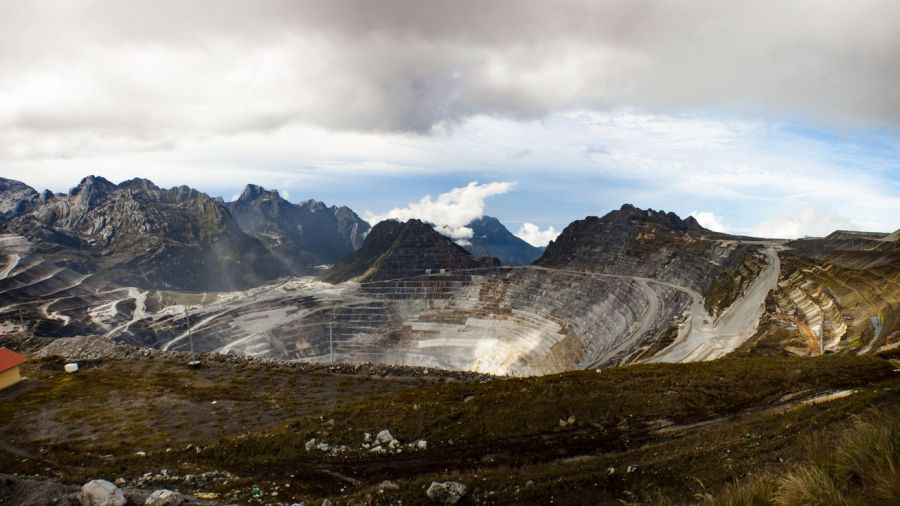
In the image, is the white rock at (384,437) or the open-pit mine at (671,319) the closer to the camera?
the white rock at (384,437)

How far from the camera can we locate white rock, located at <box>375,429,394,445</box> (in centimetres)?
3305

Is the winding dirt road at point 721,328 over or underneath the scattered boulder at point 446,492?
underneath

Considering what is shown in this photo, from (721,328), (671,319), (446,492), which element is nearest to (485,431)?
(446,492)

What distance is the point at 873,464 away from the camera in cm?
1062

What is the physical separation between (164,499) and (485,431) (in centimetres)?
1999

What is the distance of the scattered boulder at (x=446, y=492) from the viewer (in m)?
23.1

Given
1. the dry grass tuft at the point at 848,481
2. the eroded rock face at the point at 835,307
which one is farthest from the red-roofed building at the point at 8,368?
the eroded rock face at the point at 835,307

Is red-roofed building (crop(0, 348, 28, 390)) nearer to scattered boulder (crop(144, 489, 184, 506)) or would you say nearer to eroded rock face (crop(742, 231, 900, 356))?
scattered boulder (crop(144, 489, 184, 506))

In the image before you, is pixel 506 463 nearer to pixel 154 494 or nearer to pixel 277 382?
pixel 154 494

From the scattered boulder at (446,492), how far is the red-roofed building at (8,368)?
60.9 metres

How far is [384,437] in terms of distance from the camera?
33344mm

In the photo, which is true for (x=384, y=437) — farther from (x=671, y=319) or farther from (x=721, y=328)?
(x=671, y=319)

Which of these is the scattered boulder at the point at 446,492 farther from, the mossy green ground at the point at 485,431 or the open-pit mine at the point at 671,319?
the open-pit mine at the point at 671,319

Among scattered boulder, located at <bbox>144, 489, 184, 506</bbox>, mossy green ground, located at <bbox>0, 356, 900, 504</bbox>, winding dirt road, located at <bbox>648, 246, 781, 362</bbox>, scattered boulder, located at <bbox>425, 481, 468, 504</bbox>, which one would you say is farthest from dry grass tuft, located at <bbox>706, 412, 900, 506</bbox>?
winding dirt road, located at <bbox>648, 246, 781, 362</bbox>
